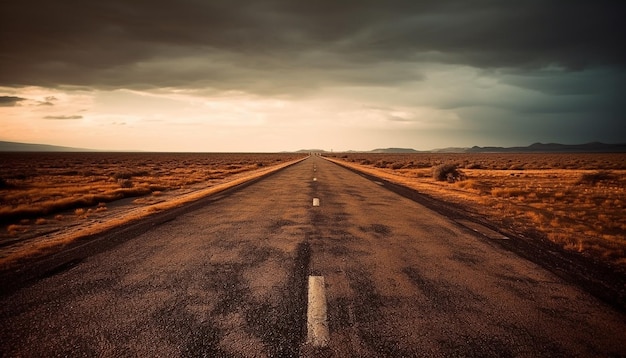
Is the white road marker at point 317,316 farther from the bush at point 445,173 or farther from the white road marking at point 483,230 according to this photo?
the bush at point 445,173

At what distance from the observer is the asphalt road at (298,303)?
289 centimetres

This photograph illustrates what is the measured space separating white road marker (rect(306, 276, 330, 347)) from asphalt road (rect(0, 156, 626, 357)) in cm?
7

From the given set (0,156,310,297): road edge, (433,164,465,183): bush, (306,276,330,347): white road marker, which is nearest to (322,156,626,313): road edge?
(306,276,330,347): white road marker

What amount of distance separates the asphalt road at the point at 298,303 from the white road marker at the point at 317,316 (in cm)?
7

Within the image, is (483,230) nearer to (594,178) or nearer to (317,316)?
(317,316)

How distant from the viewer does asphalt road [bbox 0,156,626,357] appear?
2.89 meters

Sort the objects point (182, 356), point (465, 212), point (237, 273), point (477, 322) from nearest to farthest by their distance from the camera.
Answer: point (182, 356), point (477, 322), point (237, 273), point (465, 212)

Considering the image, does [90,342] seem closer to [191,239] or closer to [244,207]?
[191,239]

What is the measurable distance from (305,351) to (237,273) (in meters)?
2.23

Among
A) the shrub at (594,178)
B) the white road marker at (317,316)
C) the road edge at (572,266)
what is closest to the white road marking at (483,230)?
the road edge at (572,266)

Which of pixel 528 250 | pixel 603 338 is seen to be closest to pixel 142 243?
pixel 603 338

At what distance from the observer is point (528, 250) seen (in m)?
6.15

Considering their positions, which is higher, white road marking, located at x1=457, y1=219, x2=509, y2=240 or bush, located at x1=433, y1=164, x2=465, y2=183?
bush, located at x1=433, y1=164, x2=465, y2=183

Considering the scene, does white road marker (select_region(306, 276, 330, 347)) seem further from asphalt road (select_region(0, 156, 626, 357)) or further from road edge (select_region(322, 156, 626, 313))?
road edge (select_region(322, 156, 626, 313))
